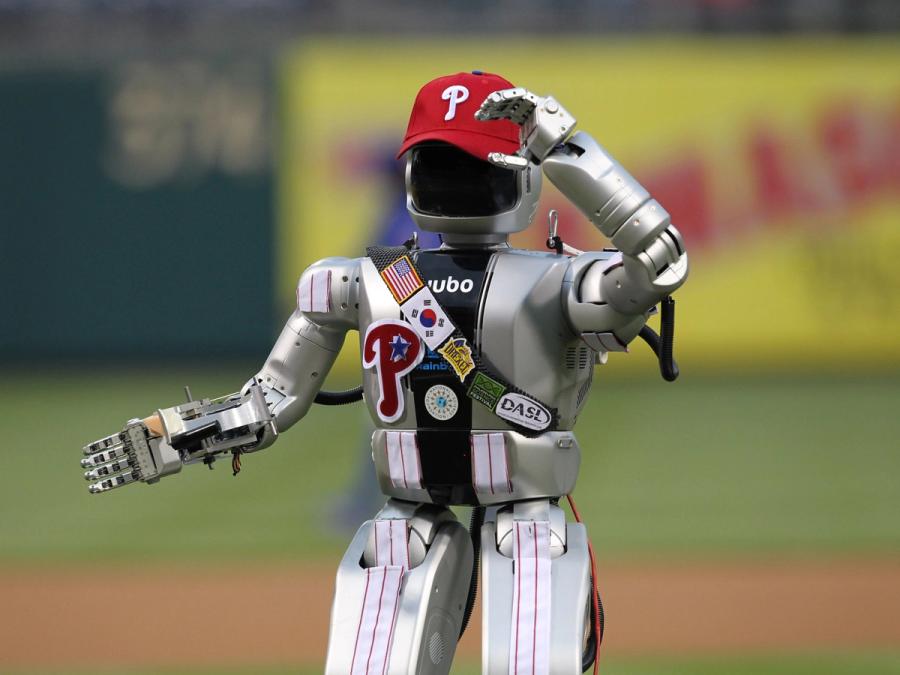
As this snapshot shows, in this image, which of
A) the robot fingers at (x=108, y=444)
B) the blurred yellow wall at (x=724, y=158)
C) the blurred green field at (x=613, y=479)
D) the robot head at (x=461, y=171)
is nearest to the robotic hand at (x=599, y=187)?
the robot head at (x=461, y=171)

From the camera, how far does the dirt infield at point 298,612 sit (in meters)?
6.85

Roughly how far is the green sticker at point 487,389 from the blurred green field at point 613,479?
459cm

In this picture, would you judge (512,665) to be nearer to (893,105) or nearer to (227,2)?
(893,105)

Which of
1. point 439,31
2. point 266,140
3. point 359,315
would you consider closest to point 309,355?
point 359,315

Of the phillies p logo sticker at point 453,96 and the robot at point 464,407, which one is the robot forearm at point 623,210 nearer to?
the robot at point 464,407

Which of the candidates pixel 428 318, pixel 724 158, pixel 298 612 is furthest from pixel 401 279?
pixel 724 158

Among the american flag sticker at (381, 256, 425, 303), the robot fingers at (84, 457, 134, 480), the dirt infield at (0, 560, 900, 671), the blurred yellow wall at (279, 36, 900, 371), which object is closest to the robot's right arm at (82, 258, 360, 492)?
the robot fingers at (84, 457, 134, 480)

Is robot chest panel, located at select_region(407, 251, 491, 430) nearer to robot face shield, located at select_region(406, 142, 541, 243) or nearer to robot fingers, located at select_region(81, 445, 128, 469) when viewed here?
robot face shield, located at select_region(406, 142, 541, 243)

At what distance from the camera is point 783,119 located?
1503 cm

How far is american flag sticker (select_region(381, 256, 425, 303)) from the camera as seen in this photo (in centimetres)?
423

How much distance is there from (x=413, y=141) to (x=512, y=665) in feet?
4.88

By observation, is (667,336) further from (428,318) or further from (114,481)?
(114,481)

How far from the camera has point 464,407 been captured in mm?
4188

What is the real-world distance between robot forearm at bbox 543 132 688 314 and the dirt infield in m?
3.32
